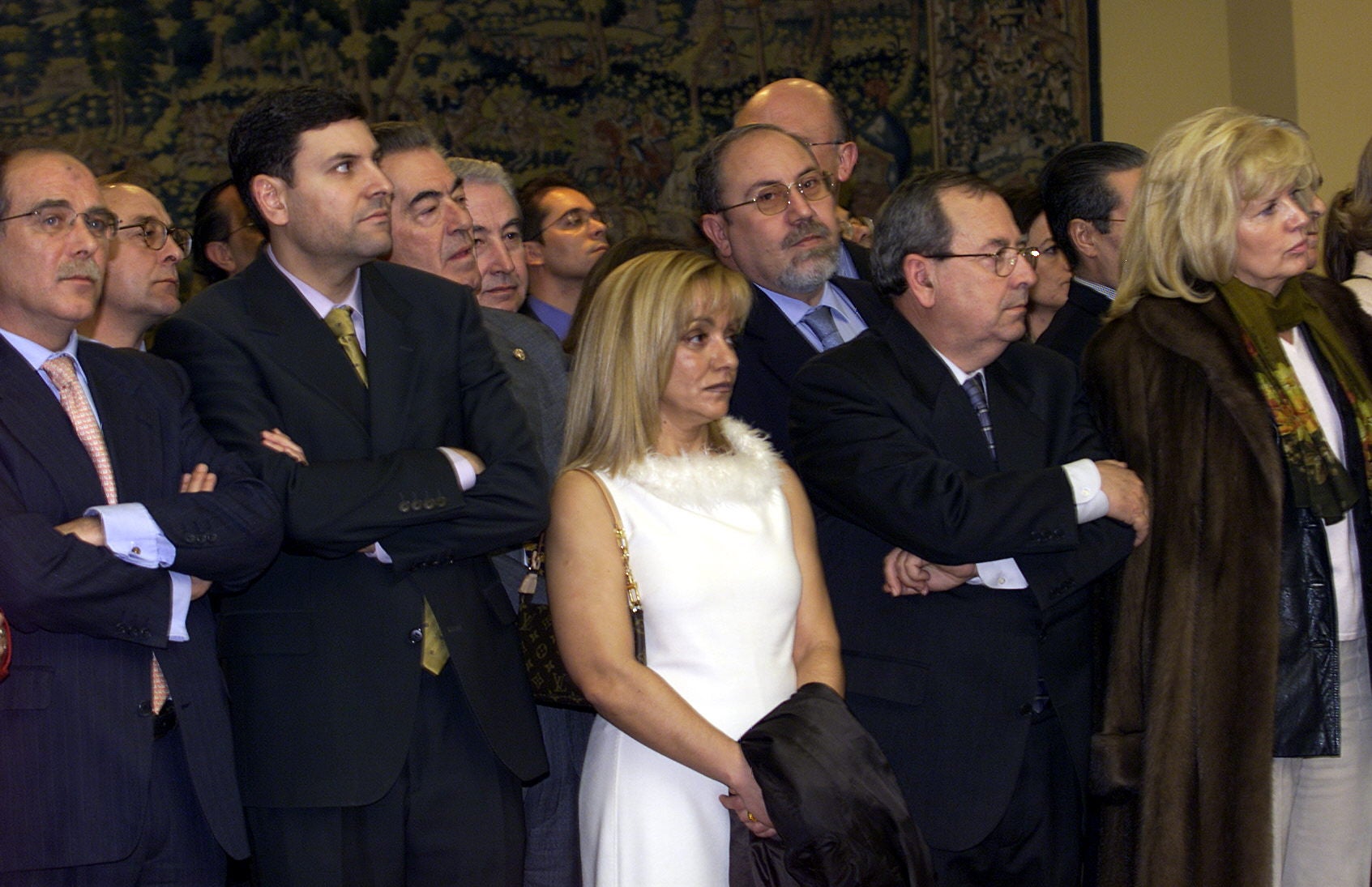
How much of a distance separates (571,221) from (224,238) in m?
A: 1.16

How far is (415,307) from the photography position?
9.75ft

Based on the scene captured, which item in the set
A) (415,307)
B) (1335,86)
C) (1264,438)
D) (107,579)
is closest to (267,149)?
(415,307)

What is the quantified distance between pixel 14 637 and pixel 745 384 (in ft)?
5.63

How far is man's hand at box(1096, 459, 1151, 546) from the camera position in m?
2.92

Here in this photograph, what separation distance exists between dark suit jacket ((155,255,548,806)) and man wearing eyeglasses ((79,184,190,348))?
3.79 ft

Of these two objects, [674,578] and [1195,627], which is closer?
[674,578]

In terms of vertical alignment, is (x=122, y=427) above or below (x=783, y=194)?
below

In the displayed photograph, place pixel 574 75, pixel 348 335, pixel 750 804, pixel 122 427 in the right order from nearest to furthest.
A: pixel 750 804 < pixel 122 427 < pixel 348 335 < pixel 574 75

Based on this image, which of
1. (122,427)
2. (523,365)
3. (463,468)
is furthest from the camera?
(523,365)

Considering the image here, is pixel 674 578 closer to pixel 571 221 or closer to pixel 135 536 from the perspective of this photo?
pixel 135 536

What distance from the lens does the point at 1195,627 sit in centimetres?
303

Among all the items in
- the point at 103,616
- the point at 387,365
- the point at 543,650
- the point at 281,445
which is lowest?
the point at 543,650

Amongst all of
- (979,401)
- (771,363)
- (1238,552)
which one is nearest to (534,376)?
(771,363)

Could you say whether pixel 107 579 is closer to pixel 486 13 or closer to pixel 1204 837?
pixel 1204 837
